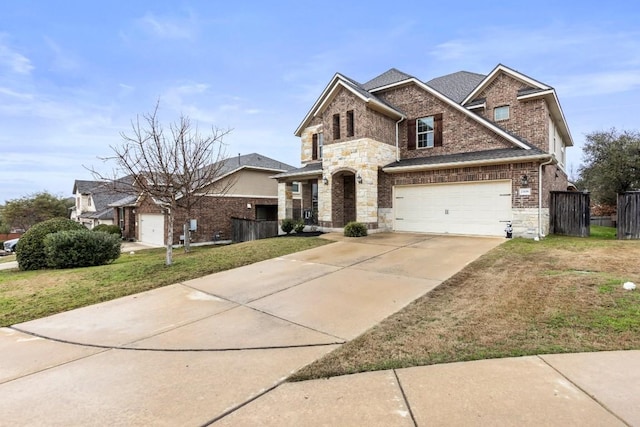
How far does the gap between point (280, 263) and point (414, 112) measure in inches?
438

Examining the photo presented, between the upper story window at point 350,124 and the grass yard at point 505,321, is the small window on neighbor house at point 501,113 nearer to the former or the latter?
the upper story window at point 350,124

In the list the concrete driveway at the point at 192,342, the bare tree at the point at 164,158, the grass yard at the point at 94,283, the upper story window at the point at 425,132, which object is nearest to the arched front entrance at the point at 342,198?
the upper story window at the point at 425,132

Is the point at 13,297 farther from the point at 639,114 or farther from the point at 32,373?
the point at 639,114

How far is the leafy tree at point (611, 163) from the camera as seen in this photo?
2252 cm

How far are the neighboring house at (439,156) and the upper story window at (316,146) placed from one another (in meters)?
2.19

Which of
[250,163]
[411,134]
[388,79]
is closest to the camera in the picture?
[411,134]

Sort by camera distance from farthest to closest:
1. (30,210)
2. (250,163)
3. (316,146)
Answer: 1. (30,210)
2. (250,163)
3. (316,146)

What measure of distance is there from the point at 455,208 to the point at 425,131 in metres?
4.46

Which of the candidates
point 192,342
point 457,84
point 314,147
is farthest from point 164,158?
point 457,84

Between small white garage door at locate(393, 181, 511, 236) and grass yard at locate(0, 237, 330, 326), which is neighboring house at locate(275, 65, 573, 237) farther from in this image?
grass yard at locate(0, 237, 330, 326)

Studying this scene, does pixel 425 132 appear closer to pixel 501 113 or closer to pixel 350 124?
pixel 350 124

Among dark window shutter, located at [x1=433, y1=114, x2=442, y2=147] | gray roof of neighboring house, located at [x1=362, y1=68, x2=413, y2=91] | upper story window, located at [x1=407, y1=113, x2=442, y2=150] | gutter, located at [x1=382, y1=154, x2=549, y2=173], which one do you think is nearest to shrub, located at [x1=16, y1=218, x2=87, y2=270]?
gutter, located at [x1=382, y1=154, x2=549, y2=173]

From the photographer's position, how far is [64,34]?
12625 millimetres

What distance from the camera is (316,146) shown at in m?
19.8
